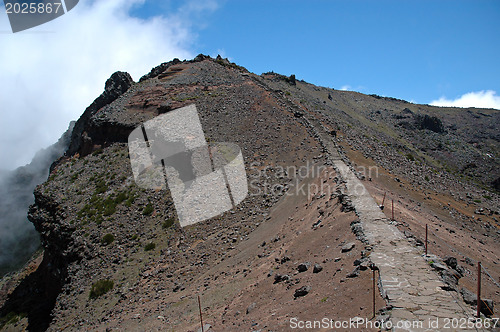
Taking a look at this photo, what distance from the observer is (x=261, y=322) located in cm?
1030

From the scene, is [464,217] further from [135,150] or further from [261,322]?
[135,150]

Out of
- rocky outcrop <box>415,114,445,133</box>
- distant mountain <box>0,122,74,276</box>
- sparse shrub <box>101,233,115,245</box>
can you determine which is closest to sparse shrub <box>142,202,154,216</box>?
sparse shrub <box>101,233,115,245</box>

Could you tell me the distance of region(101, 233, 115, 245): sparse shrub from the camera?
89.8ft

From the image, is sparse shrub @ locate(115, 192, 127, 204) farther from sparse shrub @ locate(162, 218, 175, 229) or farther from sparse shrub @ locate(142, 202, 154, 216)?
sparse shrub @ locate(162, 218, 175, 229)

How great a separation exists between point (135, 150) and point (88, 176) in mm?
5471

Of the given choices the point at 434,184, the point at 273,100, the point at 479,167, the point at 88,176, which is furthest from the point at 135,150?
the point at 479,167

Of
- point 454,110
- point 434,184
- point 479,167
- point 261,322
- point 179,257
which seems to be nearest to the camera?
point 261,322

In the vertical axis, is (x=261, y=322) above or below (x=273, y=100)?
below

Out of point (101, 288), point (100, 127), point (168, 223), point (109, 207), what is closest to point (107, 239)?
point (109, 207)

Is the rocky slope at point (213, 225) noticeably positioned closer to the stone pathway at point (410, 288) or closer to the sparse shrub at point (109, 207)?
the sparse shrub at point (109, 207)

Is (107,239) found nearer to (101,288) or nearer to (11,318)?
(101,288)

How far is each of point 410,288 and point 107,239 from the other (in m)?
23.8

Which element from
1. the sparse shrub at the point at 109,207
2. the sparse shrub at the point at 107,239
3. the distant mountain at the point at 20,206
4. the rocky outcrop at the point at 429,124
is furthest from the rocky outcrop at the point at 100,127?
the rocky outcrop at the point at 429,124

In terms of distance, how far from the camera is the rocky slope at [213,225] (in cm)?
1286
